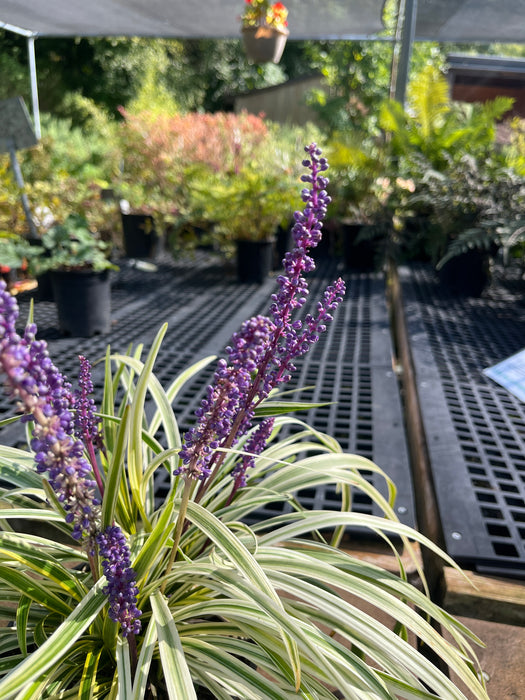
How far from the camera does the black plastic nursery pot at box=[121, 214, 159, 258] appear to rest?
15.1 feet

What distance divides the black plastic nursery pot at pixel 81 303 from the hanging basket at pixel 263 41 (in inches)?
100

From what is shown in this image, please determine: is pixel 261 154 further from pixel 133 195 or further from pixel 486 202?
pixel 486 202

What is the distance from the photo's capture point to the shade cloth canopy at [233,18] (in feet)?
12.2

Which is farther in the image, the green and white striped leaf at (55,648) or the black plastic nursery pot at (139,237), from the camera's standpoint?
the black plastic nursery pot at (139,237)

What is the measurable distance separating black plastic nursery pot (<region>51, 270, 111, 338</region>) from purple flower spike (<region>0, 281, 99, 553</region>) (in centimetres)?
185

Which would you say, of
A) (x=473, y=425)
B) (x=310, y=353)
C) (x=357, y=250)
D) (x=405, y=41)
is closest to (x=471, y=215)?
(x=357, y=250)

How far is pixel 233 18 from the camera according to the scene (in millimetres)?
4668

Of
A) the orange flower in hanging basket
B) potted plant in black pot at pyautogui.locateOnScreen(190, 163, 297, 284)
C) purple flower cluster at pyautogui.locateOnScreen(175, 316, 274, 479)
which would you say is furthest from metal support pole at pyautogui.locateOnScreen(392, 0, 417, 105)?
purple flower cluster at pyautogui.locateOnScreen(175, 316, 274, 479)

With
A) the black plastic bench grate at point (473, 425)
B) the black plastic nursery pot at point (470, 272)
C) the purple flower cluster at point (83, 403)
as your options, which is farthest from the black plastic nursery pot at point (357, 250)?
the purple flower cluster at point (83, 403)

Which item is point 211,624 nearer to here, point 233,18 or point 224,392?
point 224,392

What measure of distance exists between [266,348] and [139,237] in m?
4.02

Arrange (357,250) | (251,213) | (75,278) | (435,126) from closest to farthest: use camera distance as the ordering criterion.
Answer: (75,278) < (251,213) < (357,250) < (435,126)

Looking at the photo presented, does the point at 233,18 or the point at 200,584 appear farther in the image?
the point at 233,18

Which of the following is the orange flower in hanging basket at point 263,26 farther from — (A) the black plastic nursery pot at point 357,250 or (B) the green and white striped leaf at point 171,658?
(B) the green and white striped leaf at point 171,658
